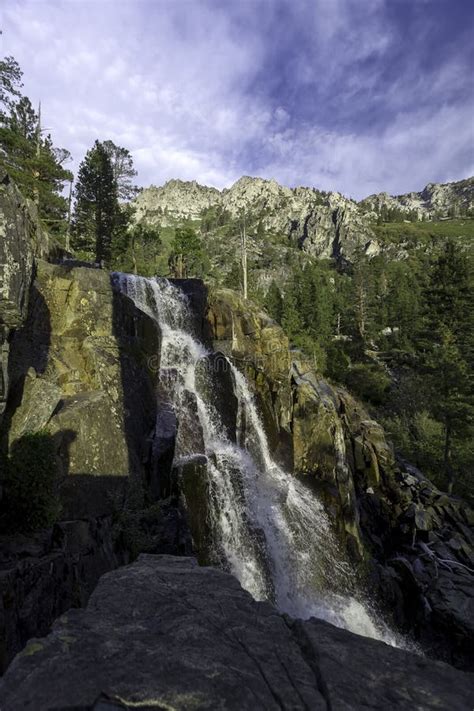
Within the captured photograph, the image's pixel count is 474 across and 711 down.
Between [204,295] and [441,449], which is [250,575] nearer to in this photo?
[204,295]

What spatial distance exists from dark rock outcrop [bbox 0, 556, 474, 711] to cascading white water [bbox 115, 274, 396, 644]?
41.9 feet

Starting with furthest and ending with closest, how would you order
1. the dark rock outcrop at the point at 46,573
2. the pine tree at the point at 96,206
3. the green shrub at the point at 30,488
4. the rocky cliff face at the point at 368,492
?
the pine tree at the point at 96,206
the rocky cliff face at the point at 368,492
the green shrub at the point at 30,488
the dark rock outcrop at the point at 46,573

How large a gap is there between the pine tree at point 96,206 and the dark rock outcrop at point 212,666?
42813 mm

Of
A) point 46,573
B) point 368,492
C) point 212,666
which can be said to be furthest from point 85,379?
point 368,492

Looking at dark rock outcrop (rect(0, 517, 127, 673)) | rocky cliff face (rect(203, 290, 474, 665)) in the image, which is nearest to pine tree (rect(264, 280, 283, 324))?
rocky cliff face (rect(203, 290, 474, 665))

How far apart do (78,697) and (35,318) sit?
15.5 m

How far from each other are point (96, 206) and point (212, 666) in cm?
4492

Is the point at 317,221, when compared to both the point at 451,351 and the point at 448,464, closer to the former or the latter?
the point at 451,351

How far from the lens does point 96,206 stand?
40188 millimetres

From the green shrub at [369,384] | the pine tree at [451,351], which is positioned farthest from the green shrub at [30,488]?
the green shrub at [369,384]

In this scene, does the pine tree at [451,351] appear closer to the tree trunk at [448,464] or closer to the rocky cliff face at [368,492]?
the tree trunk at [448,464]

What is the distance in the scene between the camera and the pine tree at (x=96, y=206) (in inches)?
1543

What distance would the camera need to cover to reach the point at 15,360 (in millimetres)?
12945

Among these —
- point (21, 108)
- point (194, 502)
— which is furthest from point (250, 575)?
point (21, 108)
